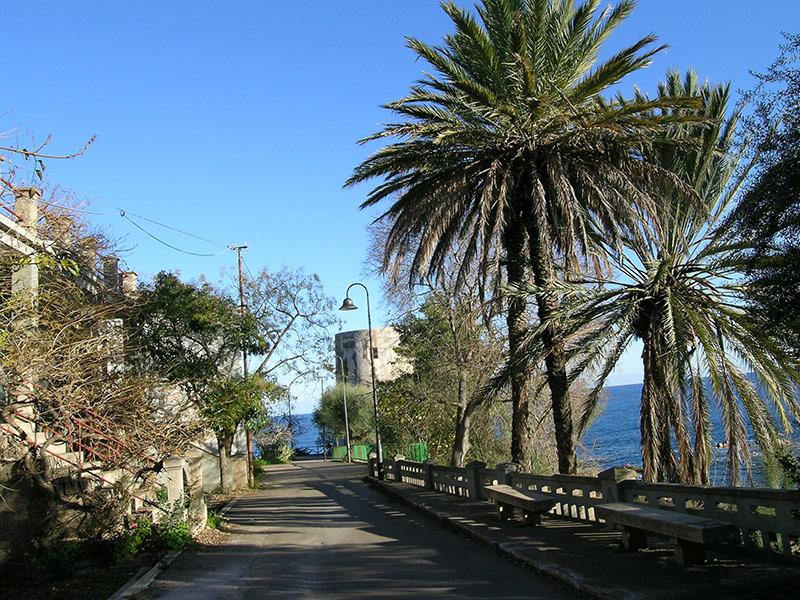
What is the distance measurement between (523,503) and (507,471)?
10.1 feet

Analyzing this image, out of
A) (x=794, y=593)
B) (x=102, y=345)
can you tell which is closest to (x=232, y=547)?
(x=102, y=345)

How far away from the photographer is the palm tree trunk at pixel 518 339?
13773mm

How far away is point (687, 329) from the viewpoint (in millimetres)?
12523

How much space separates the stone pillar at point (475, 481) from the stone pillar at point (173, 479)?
23.3 ft

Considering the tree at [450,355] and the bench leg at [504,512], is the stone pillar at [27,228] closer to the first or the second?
the bench leg at [504,512]

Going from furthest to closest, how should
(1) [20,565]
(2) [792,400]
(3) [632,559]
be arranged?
1. (2) [792,400]
2. (1) [20,565]
3. (3) [632,559]

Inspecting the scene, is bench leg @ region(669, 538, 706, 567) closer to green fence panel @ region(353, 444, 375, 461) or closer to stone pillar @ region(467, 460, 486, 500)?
stone pillar @ region(467, 460, 486, 500)

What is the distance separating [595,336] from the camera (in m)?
12.8

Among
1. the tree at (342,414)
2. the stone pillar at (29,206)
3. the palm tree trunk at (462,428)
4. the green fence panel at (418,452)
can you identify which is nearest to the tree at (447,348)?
the palm tree trunk at (462,428)

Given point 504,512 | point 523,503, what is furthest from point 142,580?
point 504,512

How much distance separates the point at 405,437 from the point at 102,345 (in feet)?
69.8

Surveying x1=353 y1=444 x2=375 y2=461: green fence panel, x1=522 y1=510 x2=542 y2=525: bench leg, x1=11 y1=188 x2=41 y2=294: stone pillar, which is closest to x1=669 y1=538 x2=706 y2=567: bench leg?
x1=522 y1=510 x2=542 y2=525: bench leg

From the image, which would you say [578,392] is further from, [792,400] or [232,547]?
[232,547]

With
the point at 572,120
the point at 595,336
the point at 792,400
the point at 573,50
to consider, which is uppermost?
the point at 573,50
